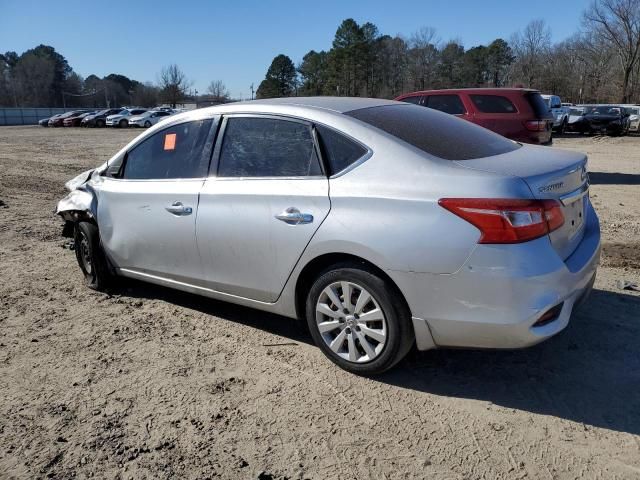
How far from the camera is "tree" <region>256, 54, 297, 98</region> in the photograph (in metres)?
87.1

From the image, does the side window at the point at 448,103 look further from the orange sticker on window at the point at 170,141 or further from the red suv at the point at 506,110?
the orange sticker on window at the point at 170,141

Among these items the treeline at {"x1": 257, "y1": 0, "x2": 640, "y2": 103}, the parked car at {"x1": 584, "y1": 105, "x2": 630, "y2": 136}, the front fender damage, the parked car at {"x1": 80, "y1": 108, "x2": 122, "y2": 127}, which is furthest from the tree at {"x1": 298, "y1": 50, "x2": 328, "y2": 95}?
the front fender damage

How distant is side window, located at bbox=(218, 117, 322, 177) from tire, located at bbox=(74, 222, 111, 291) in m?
1.67

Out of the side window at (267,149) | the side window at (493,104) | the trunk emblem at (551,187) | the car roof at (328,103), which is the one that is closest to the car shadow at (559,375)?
the trunk emblem at (551,187)

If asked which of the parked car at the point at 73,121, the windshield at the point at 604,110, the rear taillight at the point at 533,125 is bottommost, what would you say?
the windshield at the point at 604,110

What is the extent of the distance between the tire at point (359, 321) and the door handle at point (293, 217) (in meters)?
0.34

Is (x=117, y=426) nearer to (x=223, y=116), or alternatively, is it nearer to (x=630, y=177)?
(x=223, y=116)

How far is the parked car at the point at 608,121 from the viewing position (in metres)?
25.2

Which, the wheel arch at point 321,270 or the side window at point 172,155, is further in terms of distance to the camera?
the side window at point 172,155

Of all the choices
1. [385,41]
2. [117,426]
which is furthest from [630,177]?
[385,41]

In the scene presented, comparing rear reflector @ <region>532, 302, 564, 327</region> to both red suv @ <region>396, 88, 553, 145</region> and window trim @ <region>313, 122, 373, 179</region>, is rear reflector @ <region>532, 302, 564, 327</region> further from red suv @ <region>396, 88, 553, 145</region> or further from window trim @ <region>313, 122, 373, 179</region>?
red suv @ <region>396, 88, 553, 145</region>

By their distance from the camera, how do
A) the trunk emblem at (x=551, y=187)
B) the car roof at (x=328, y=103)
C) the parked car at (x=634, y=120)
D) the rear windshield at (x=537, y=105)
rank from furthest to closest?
1. the parked car at (x=634, y=120)
2. the rear windshield at (x=537, y=105)
3. the car roof at (x=328, y=103)
4. the trunk emblem at (x=551, y=187)

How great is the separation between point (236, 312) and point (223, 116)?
160 centimetres

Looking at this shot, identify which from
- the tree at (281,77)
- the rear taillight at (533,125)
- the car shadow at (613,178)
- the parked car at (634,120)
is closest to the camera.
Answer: the rear taillight at (533,125)
